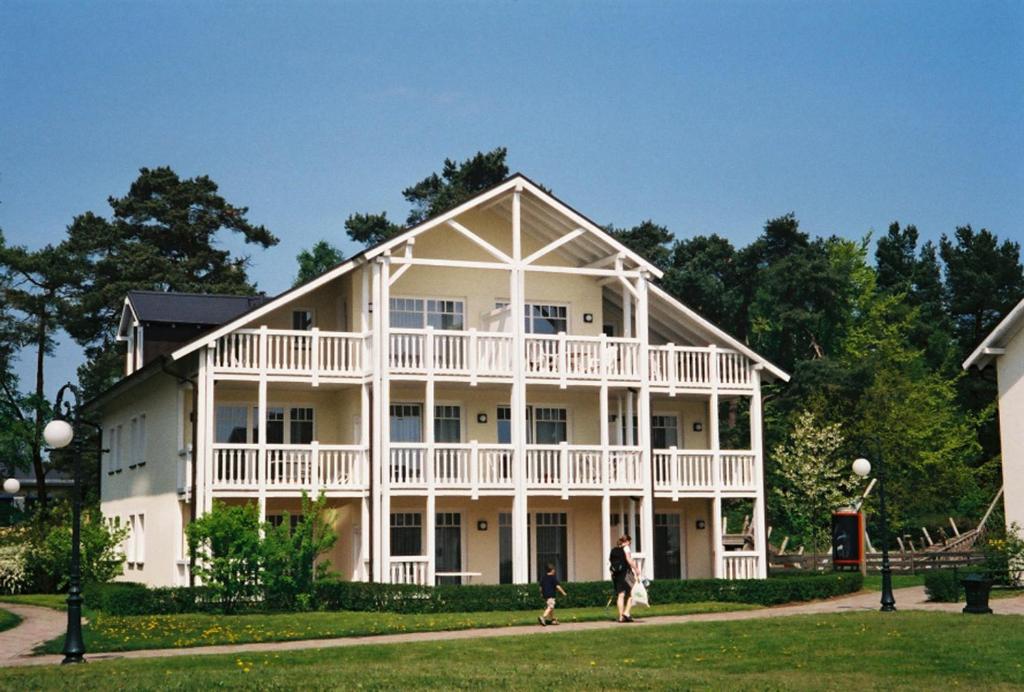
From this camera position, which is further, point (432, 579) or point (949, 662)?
point (432, 579)

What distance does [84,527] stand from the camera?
33969mm

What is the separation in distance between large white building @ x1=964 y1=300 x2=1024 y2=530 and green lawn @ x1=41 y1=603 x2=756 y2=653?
10.1 m

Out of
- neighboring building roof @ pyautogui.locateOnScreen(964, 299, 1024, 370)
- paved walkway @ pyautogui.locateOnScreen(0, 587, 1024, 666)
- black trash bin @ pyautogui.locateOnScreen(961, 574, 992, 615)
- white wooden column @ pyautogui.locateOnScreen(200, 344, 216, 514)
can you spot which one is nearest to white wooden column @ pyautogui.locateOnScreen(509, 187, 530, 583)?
paved walkway @ pyautogui.locateOnScreen(0, 587, 1024, 666)

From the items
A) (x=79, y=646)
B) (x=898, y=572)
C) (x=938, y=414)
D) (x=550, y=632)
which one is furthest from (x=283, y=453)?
(x=938, y=414)

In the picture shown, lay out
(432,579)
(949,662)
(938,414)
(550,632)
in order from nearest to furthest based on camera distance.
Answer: (949,662)
(550,632)
(432,579)
(938,414)

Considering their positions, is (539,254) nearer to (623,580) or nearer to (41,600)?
(623,580)

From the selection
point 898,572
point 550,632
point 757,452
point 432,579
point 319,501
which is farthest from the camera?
point 898,572

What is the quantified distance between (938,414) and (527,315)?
29931mm

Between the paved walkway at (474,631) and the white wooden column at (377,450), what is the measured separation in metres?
6.47

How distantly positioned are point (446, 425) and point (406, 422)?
104 centimetres

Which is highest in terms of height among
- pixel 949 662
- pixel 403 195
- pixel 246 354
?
pixel 403 195

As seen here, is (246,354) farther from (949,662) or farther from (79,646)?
(949,662)

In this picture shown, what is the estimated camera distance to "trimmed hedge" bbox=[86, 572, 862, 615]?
2858cm

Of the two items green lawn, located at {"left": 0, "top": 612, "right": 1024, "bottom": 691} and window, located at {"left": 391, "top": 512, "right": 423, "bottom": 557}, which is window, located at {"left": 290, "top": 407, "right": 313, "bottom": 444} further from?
green lawn, located at {"left": 0, "top": 612, "right": 1024, "bottom": 691}
